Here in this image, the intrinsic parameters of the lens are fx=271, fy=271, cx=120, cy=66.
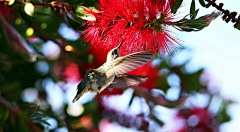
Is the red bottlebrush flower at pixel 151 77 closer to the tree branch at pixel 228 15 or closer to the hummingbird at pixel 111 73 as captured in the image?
the hummingbird at pixel 111 73

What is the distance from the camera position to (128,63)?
0.80 m

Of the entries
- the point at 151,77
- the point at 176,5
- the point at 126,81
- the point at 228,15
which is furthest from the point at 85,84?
the point at 151,77

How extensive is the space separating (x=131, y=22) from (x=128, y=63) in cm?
16

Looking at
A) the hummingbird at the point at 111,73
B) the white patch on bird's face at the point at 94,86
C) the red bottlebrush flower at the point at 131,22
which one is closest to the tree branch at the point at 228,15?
the red bottlebrush flower at the point at 131,22

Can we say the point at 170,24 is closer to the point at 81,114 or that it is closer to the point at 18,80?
the point at 81,114

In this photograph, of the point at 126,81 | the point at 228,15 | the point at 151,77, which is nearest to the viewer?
the point at 228,15


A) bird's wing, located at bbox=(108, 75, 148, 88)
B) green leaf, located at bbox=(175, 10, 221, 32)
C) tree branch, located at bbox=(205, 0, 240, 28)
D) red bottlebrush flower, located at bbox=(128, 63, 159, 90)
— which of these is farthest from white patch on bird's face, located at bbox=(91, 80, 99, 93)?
red bottlebrush flower, located at bbox=(128, 63, 159, 90)

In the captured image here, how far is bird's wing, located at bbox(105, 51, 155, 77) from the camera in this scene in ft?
2.37

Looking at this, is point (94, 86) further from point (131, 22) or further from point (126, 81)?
point (131, 22)

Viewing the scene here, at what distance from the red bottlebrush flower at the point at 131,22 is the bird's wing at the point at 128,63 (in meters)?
0.11

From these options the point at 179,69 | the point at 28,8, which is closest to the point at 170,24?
the point at 28,8

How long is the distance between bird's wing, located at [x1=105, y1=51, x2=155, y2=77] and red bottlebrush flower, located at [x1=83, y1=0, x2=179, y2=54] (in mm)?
111

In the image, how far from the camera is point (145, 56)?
2.38ft

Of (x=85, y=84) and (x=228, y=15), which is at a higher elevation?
(x=228, y=15)
